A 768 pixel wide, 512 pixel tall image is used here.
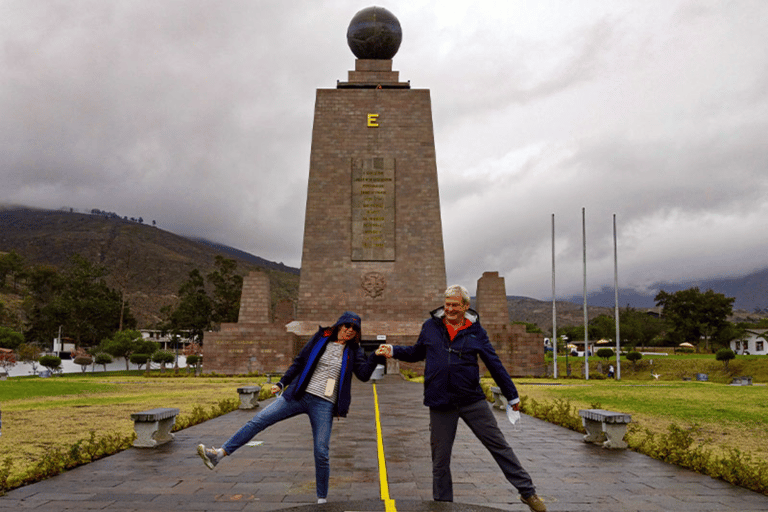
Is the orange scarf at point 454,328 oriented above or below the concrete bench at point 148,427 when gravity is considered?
above

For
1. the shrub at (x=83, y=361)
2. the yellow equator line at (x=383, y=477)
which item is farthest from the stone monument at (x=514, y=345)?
the shrub at (x=83, y=361)

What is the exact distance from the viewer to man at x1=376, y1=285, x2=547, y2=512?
5.02m

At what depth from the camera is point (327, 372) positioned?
562cm

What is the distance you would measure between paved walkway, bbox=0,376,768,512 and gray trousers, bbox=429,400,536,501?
20 cm

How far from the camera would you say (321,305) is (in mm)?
31781

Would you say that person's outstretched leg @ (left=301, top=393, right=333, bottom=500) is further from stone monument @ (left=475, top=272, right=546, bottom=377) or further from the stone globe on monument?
the stone globe on monument

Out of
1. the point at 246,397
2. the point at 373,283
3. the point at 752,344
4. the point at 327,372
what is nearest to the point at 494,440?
the point at 327,372

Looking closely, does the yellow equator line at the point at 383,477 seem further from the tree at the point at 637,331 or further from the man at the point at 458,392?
the tree at the point at 637,331

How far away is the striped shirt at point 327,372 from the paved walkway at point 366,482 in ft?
3.14

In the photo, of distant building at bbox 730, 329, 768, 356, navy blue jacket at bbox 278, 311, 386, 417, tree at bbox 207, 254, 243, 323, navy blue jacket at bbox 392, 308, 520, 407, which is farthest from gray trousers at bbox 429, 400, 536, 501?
distant building at bbox 730, 329, 768, 356

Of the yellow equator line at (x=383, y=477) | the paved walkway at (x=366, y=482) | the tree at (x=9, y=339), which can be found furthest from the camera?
the tree at (x=9, y=339)

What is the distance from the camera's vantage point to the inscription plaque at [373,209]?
32.6 meters

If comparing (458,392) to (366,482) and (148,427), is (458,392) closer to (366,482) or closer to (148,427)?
(366,482)

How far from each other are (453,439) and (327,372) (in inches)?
52.0
